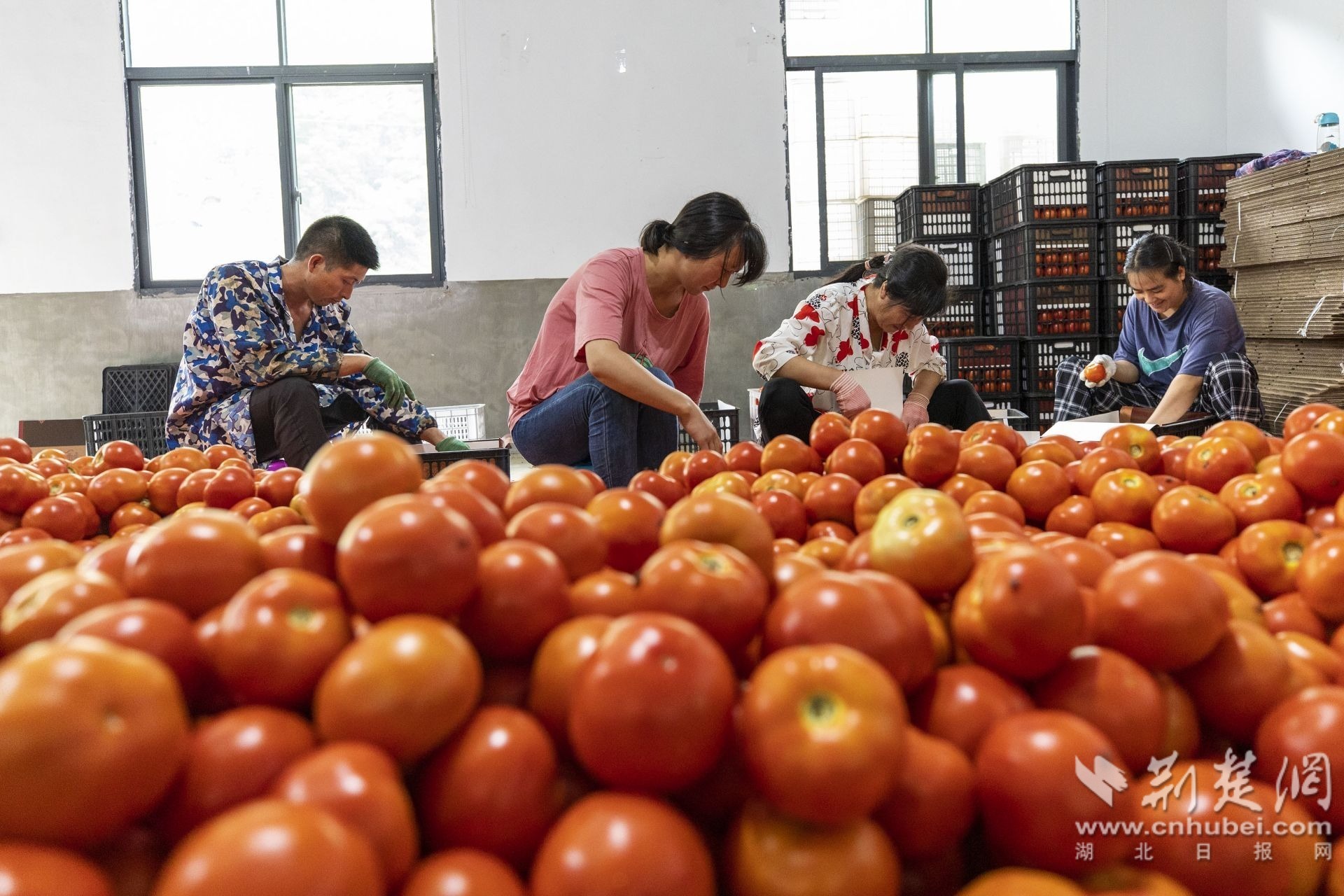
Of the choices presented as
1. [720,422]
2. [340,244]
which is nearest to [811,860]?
[340,244]

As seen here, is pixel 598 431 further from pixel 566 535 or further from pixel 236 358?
pixel 566 535

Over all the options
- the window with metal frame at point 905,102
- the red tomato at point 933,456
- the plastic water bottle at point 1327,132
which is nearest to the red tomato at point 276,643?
the red tomato at point 933,456

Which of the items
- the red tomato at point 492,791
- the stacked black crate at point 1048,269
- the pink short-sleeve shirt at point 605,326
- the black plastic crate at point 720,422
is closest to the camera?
the red tomato at point 492,791

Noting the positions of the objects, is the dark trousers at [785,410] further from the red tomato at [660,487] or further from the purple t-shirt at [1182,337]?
the purple t-shirt at [1182,337]

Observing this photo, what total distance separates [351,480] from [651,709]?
30 centimetres

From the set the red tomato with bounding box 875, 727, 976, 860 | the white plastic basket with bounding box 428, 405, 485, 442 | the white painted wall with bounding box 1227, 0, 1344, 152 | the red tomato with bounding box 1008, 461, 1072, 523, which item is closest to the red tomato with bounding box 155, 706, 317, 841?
the red tomato with bounding box 875, 727, 976, 860

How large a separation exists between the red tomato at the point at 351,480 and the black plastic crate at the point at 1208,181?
6.08m

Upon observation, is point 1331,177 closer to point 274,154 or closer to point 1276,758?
point 1276,758

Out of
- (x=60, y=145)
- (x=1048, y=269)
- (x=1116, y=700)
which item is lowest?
(x=1116, y=700)

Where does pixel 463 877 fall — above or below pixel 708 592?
below

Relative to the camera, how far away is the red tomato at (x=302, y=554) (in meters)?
0.69

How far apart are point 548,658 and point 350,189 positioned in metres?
6.63

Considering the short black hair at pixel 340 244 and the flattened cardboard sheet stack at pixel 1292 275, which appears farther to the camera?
the flattened cardboard sheet stack at pixel 1292 275

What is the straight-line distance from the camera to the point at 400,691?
531mm
